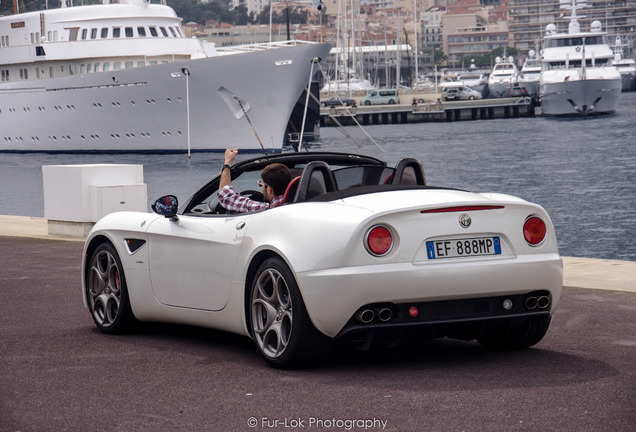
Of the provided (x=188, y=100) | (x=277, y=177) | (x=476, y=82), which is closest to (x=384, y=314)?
(x=277, y=177)

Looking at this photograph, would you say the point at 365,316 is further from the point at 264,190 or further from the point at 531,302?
the point at 264,190

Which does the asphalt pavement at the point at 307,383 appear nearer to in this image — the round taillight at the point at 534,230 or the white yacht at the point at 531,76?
the round taillight at the point at 534,230

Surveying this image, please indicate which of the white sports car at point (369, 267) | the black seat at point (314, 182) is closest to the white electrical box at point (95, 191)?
the white sports car at point (369, 267)

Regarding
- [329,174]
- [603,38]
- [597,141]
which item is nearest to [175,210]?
[329,174]

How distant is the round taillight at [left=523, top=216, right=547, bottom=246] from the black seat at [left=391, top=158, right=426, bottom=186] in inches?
32.3

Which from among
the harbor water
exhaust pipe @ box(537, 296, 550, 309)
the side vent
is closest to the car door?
the side vent

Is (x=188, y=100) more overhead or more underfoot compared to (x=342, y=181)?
more underfoot

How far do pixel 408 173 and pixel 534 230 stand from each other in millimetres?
916

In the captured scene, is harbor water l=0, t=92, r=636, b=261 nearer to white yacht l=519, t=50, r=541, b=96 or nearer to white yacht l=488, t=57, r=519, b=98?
white yacht l=519, t=50, r=541, b=96

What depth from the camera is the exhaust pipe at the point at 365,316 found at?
579 cm

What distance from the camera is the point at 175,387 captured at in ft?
18.7

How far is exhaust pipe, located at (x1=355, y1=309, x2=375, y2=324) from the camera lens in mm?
5789

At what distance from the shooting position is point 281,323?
6.03 meters

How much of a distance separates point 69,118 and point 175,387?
6085cm
